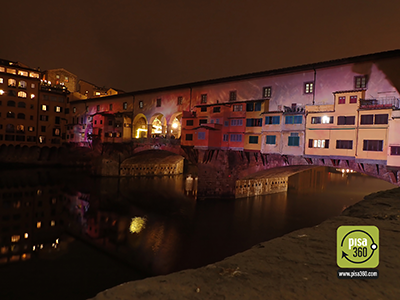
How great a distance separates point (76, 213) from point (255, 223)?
18740 millimetres

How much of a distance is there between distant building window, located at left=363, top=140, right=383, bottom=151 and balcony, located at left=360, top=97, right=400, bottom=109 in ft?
9.00

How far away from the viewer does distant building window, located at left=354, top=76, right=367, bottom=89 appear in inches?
841

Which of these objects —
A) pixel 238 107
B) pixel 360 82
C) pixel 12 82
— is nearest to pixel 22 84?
pixel 12 82

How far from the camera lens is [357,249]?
151 inches

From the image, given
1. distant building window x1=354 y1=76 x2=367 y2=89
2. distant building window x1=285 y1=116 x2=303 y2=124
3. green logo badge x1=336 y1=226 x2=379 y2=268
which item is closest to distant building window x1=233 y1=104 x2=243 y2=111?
distant building window x1=285 y1=116 x2=303 y2=124

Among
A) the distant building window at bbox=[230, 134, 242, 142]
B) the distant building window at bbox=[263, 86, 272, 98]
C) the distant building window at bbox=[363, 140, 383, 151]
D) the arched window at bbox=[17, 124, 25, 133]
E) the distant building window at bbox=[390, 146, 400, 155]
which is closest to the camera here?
the distant building window at bbox=[390, 146, 400, 155]

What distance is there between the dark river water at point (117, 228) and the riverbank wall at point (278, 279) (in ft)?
38.8

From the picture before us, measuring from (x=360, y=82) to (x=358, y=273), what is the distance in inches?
906

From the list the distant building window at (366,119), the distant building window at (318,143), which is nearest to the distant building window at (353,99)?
the distant building window at (366,119)

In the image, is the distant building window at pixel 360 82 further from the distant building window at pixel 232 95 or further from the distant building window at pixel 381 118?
the distant building window at pixel 232 95

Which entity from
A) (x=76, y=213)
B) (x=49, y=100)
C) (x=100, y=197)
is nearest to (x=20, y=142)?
(x=49, y=100)

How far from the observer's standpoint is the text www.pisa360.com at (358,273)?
332 centimetres

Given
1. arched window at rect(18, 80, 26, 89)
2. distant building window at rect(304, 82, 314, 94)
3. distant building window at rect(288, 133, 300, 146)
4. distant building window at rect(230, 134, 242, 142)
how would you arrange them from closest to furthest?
1. distant building window at rect(304, 82, 314, 94)
2. distant building window at rect(288, 133, 300, 146)
3. distant building window at rect(230, 134, 242, 142)
4. arched window at rect(18, 80, 26, 89)

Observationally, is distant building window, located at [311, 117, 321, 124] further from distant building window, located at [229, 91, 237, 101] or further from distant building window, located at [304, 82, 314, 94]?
distant building window, located at [229, 91, 237, 101]
